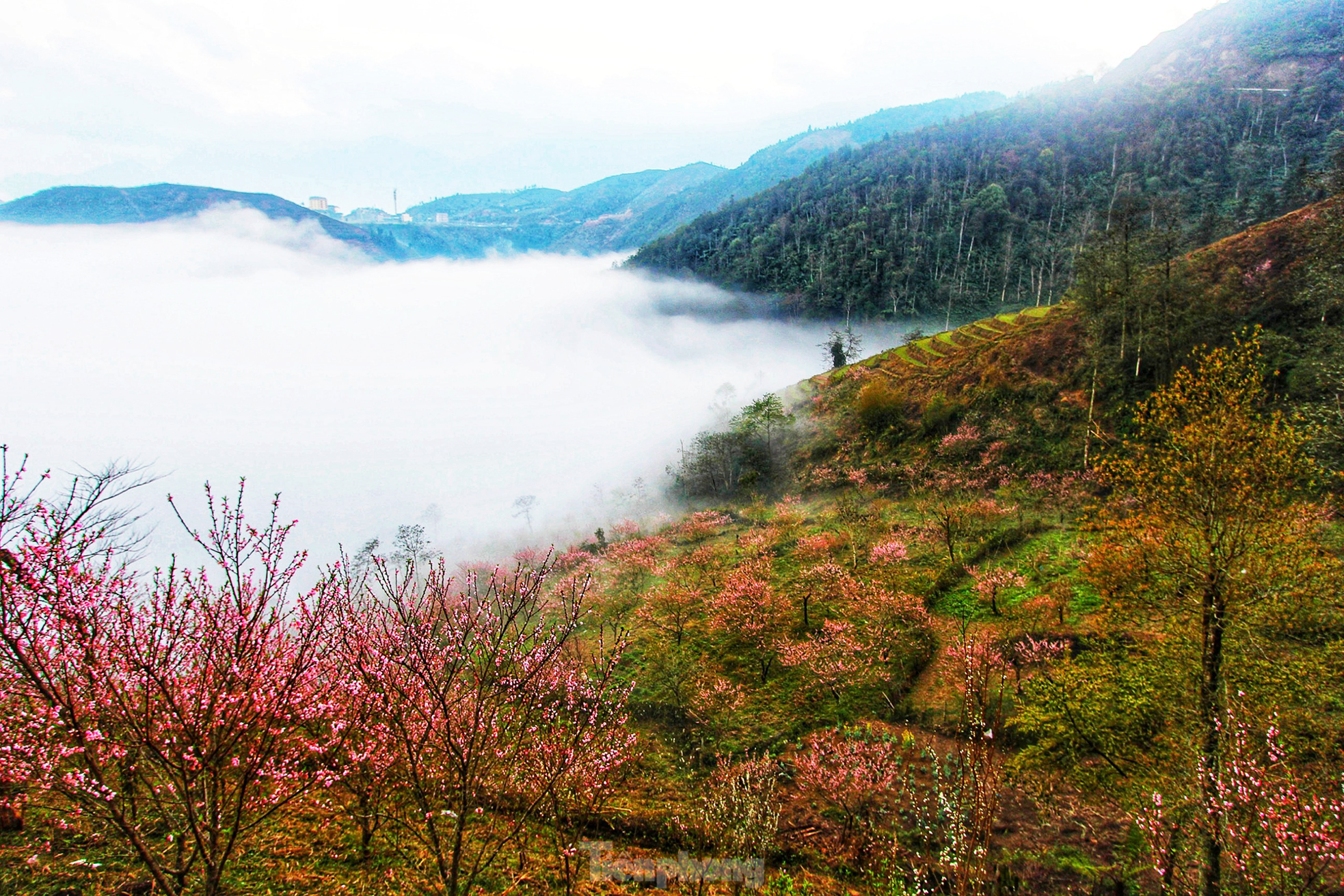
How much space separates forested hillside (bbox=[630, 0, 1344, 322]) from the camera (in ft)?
407

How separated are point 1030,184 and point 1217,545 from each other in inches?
7053

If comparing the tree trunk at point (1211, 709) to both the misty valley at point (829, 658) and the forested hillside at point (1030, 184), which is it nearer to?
the misty valley at point (829, 658)

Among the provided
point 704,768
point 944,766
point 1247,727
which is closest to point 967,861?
point 1247,727

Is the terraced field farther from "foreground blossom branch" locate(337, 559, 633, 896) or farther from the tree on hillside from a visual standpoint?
"foreground blossom branch" locate(337, 559, 633, 896)

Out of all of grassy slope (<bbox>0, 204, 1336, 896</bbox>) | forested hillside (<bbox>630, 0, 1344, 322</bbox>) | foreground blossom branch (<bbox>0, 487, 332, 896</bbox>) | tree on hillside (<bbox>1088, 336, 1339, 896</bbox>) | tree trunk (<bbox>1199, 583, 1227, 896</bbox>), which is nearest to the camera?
foreground blossom branch (<bbox>0, 487, 332, 896</bbox>)

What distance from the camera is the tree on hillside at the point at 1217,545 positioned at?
1045 cm

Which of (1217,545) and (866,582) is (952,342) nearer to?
(866,582)

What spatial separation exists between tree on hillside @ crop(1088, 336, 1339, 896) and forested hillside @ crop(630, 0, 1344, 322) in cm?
11503

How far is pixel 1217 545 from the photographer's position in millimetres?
10664

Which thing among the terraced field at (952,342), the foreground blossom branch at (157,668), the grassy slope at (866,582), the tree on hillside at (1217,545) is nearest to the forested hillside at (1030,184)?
the terraced field at (952,342)

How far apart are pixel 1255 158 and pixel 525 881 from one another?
19096 cm

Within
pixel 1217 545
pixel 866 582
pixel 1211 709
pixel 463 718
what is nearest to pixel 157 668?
pixel 463 718

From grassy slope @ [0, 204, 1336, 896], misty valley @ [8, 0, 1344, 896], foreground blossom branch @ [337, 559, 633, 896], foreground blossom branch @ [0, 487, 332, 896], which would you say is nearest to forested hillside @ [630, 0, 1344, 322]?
grassy slope @ [0, 204, 1336, 896]

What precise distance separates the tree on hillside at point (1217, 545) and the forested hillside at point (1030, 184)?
11503 centimetres
